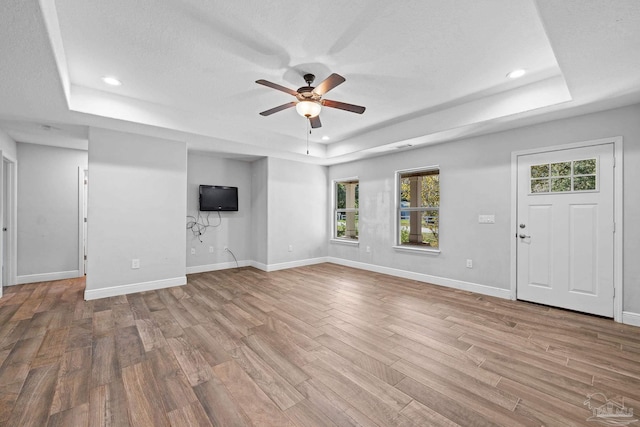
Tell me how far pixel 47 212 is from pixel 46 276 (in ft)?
3.64

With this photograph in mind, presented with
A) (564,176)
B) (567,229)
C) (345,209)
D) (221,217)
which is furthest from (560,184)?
(221,217)

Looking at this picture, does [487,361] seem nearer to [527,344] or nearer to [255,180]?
[527,344]

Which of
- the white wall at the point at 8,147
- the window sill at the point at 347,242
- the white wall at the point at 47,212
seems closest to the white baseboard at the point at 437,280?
the window sill at the point at 347,242

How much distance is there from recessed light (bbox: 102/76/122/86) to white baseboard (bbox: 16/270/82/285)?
3.74m

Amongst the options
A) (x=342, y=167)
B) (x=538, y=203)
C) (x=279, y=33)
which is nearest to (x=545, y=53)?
(x=538, y=203)

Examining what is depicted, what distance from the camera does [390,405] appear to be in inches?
67.2

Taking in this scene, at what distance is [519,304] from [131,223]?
566cm

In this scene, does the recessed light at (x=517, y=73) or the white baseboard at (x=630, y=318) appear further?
the white baseboard at (x=630, y=318)

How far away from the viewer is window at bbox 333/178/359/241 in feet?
21.5

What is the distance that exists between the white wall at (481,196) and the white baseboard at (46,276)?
221 inches

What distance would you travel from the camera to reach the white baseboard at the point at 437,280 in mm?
3918

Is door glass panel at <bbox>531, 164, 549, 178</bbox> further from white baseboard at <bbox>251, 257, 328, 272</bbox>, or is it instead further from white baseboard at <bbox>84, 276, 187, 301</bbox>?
white baseboard at <bbox>84, 276, 187, 301</bbox>

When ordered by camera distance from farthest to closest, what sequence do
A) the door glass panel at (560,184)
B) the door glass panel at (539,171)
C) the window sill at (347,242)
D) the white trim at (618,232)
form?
the window sill at (347,242) < the door glass panel at (539,171) < the door glass panel at (560,184) < the white trim at (618,232)

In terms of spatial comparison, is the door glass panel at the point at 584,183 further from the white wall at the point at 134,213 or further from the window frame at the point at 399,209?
the white wall at the point at 134,213
